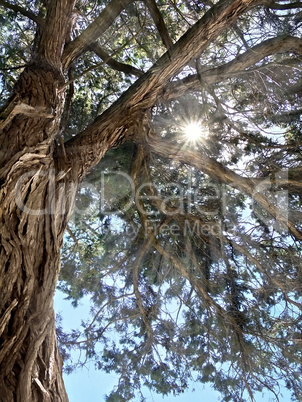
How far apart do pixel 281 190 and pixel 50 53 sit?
2373 millimetres

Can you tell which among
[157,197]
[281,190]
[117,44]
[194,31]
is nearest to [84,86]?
[117,44]

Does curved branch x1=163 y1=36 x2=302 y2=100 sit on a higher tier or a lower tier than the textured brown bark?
higher

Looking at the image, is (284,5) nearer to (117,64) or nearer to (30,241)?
(117,64)

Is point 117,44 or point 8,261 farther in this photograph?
point 117,44

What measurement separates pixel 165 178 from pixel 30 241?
2.67m

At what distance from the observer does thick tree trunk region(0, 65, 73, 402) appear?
1771mm

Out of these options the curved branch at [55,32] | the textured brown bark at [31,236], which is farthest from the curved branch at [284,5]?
the textured brown bark at [31,236]

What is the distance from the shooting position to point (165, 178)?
4.58 m

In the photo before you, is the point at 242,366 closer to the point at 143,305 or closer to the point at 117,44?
the point at 143,305

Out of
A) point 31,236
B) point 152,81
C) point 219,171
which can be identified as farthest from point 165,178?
point 31,236

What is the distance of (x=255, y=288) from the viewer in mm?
4156

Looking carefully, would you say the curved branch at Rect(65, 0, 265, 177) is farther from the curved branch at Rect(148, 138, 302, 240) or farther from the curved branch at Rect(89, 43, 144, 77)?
the curved branch at Rect(89, 43, 144, 77)

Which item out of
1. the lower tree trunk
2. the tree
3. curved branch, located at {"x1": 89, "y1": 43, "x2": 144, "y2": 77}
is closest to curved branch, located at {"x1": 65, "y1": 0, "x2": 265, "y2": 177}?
the tree

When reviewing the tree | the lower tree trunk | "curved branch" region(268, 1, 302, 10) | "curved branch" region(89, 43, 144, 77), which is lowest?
the lower tree trunk
